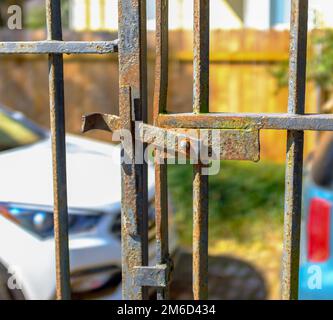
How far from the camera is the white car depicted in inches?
116

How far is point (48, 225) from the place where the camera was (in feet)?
10.4

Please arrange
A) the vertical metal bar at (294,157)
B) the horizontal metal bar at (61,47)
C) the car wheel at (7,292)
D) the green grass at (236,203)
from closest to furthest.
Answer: the vertical metal bar at (294,157)
the horizontal metal bar at (61,47)
the car wheel at (7,292)
the green grass at (236,203)

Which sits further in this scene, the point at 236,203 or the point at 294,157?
the point at 236,203

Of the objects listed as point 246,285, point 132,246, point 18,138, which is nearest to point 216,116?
point 132,246

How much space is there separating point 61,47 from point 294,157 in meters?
0.61

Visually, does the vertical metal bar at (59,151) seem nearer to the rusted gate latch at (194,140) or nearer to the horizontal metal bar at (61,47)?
the horizontal metal bar at (61,47)

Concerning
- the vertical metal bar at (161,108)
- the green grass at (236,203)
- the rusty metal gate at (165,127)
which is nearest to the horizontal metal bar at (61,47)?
the rusty metal gate at (165,127)

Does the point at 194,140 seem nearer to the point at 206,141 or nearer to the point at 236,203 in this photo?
the point at 206,141

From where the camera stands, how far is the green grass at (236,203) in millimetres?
5668

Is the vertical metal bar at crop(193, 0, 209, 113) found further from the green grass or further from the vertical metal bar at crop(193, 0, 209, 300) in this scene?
the green grass

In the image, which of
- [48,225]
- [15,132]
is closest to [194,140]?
[48,225]

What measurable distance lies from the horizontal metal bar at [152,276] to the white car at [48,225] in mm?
1491

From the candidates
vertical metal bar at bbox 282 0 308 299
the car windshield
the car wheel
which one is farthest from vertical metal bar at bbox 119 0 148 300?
the car windshield
